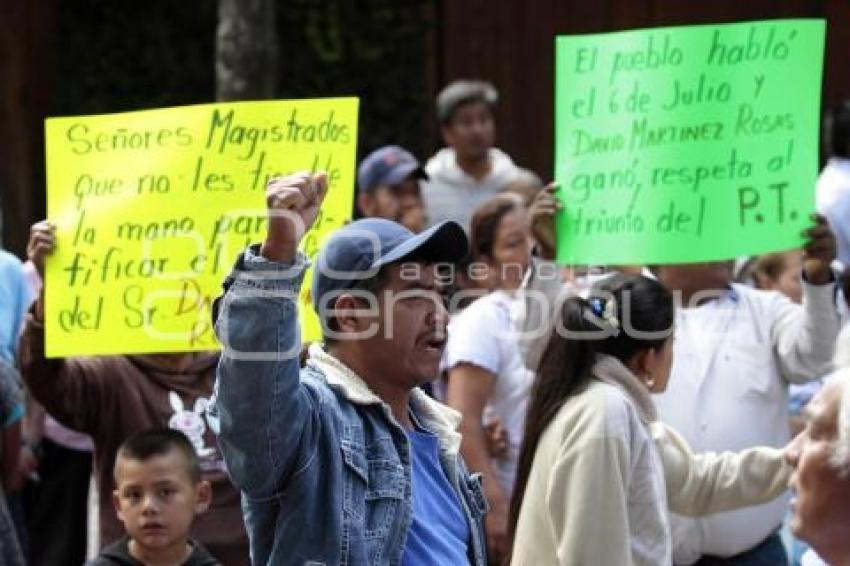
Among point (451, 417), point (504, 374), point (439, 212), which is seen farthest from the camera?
point (439, 212)

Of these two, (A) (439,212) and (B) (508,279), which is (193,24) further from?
(B) (508,279)

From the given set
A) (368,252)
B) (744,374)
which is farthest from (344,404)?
(744,374)

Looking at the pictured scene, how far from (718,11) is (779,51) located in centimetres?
510

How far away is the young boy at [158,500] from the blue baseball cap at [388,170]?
2327mm

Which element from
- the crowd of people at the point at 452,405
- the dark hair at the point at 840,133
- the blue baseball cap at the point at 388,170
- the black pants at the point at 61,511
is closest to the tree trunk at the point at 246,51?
the crowd of people at the point at 452,405

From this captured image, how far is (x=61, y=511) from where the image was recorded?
7332mm

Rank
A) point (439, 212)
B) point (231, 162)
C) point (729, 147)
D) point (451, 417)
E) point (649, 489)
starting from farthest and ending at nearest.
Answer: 1. point (439, 212)
2. point (729, 147)
3. point (231, 162)
4. point (649, 489)
5. point (451, 417)

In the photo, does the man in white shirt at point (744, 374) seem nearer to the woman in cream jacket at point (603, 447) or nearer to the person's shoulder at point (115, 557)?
the woman in cream jacket at point (603, 447)

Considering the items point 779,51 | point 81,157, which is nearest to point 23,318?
point 81,157

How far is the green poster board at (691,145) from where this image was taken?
6.41 m

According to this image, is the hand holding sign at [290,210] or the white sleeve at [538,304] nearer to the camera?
the hand holding sign at [290,210]

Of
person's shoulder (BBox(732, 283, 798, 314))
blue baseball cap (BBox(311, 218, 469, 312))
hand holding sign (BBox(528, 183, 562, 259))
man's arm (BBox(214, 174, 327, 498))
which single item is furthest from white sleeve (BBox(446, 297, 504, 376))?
man's arm (BBox(214, 174, 327, 498))

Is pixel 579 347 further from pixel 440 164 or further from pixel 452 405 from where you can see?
pixel 440 164

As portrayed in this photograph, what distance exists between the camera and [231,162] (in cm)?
597
